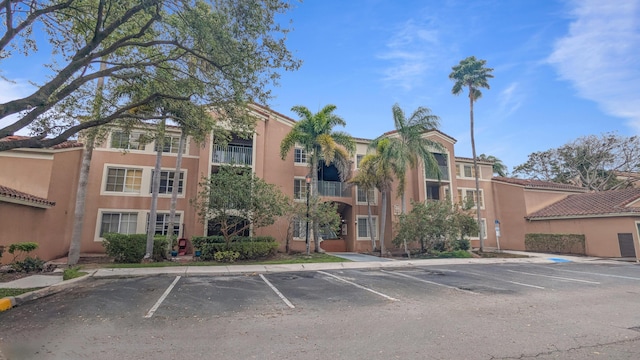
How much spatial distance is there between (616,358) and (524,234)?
89.6ft

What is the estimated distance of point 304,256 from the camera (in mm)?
19594

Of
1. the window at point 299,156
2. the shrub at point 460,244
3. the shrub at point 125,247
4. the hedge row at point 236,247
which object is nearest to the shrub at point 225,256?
the hedge row at point 236,247

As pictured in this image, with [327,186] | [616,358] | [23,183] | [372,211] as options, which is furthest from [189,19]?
[372,211]

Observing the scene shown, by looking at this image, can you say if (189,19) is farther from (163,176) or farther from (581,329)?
(163,176)

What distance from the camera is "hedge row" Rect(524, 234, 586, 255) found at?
24.5m

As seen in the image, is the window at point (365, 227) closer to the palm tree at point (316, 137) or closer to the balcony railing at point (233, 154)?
the palm tree at point (316, 137)

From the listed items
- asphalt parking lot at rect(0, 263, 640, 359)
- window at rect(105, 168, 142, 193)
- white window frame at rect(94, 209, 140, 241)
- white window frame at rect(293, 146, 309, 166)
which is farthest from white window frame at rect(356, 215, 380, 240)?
window at rect(105, 168, 142, 193)

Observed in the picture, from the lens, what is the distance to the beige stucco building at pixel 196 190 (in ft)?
56.3

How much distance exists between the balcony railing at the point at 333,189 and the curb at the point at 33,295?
16.3 m

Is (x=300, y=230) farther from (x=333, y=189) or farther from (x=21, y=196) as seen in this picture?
(x=21, y=196)

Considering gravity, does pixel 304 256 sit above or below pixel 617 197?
below

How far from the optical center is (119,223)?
67.4ft

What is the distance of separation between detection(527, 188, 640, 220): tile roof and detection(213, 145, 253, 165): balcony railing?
24.5 meters

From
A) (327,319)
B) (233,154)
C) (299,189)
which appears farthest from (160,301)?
(299,189)
